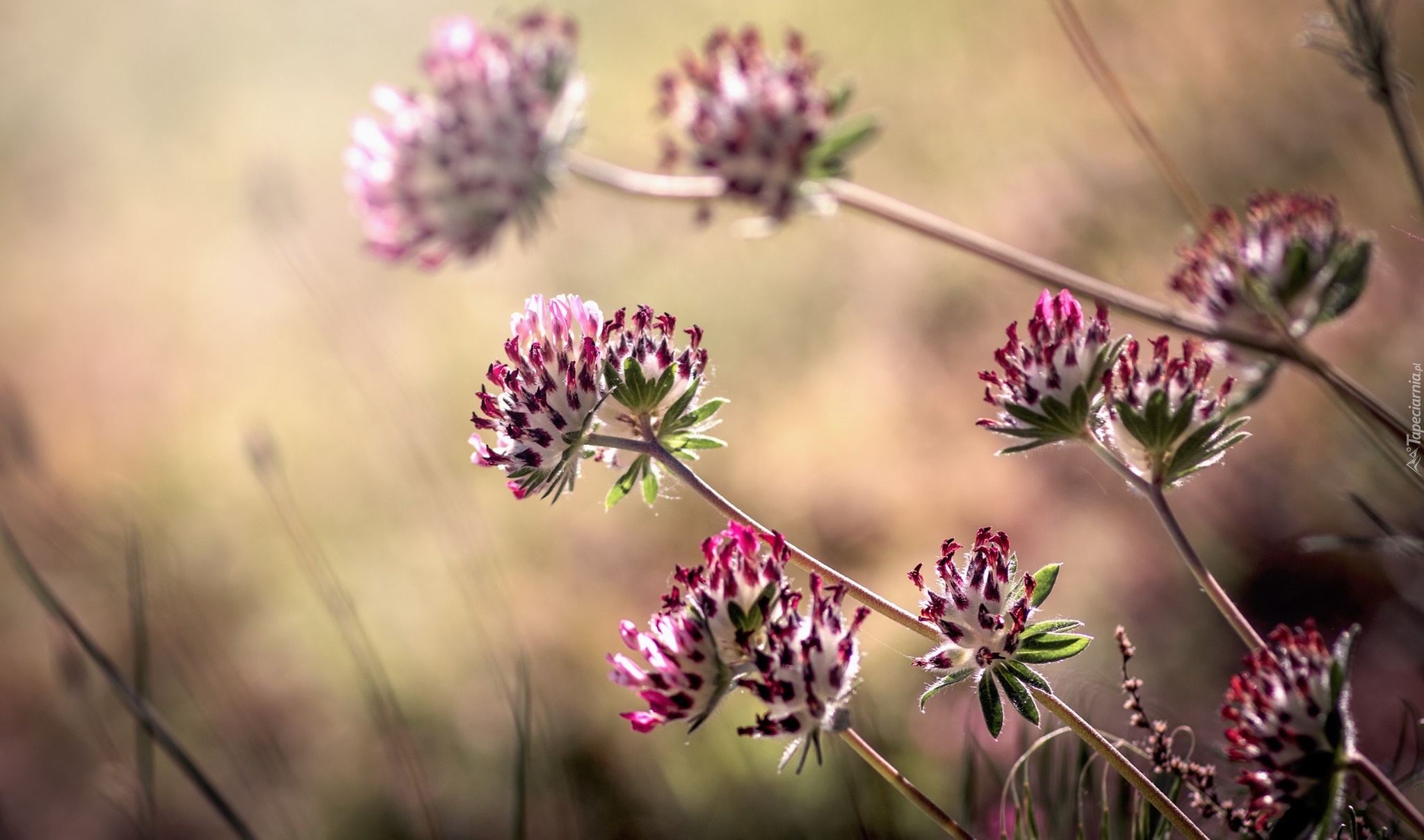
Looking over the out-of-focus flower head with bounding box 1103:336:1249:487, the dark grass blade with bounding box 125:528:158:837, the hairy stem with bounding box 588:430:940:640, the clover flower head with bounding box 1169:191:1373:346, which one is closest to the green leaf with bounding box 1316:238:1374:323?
the clover flower head with bounding box 1169:191:1373:346

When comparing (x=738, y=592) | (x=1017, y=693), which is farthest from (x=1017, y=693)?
(x=738, y=592)

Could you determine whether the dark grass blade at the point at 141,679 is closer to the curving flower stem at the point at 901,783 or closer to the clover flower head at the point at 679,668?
the clover flower head at the point at 679,668

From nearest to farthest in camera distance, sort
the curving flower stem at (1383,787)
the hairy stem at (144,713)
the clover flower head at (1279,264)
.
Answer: the curving flower stem at (1383,787), the hairy stem at (144,713), the clover flower head at (1279,264)

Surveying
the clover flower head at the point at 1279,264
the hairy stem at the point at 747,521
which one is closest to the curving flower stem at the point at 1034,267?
the clover flower head at the point at 1279,264

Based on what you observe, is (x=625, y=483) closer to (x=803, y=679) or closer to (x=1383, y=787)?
(x=803, y=679)

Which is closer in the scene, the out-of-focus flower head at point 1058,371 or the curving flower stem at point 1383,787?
the curving flower stem at point 1383,787

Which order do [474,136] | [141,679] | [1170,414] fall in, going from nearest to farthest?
1. [1170,414]
2. [141,679]
3. [474,136]
